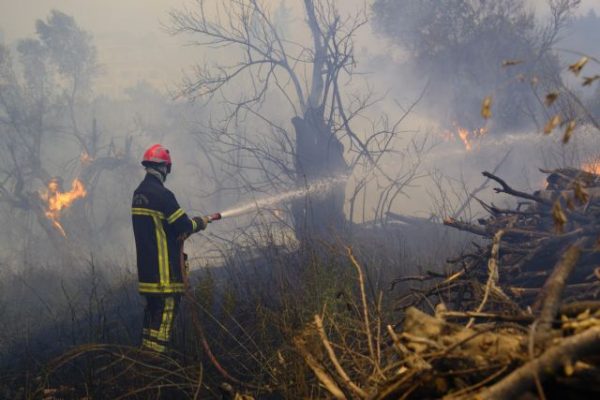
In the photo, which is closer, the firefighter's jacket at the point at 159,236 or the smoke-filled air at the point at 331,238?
the smoke-filled air at the point at 331,238

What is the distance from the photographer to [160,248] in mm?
5102

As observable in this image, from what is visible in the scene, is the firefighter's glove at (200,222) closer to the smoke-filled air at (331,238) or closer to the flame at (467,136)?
the smoke-filled air at (331,238)

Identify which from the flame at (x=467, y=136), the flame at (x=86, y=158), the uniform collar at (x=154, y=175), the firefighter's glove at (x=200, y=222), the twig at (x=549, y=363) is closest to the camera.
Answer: the twig at (x=549, y=363)

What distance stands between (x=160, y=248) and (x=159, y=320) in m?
0.74

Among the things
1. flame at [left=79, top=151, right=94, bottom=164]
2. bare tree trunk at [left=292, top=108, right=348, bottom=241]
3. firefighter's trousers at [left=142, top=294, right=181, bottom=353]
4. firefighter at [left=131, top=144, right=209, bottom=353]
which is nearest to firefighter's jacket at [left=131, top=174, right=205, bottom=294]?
firefighter at [left=131, top=144, right=209, bottom=353]

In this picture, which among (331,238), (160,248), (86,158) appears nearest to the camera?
(160,248)

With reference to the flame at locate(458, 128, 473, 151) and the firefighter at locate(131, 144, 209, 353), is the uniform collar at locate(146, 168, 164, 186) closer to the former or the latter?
the firefighter at locate(131, 144, 209, 353)

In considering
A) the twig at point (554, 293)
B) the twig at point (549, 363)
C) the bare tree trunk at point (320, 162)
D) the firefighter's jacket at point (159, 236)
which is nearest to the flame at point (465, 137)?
the bare tree trunk at point (320, 162)

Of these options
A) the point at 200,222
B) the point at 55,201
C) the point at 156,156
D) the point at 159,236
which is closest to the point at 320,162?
the point at 156,156

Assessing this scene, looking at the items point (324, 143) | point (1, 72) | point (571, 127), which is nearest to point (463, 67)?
point (324, 143)

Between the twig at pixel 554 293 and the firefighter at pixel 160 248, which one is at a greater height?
the firefighter at pixel 160 248

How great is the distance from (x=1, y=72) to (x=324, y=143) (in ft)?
57.4

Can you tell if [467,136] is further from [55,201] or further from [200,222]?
[200,222]

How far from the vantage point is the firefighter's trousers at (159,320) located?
482 cm
